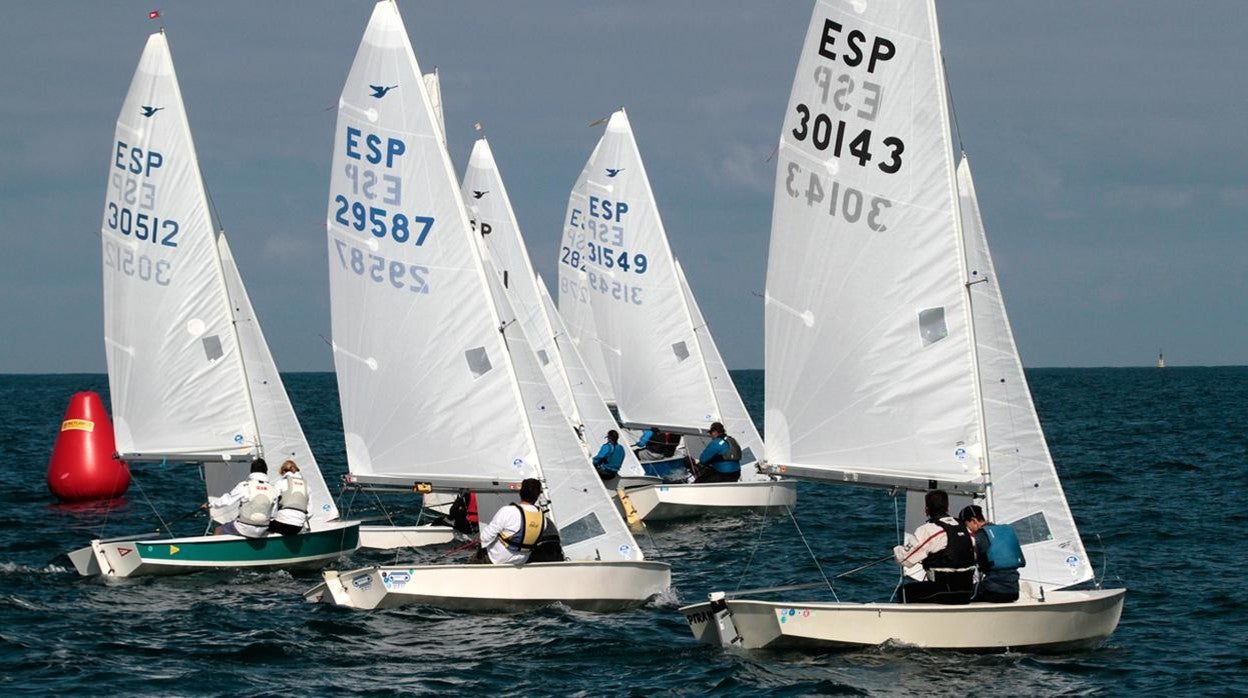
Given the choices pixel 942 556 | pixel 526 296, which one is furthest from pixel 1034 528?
pixel 526 296

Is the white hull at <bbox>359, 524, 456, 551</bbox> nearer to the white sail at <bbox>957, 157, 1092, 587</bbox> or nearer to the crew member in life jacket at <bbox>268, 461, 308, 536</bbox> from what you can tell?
the crew member in life jacket at <bbox>268, 461, 308, 536</bbox>

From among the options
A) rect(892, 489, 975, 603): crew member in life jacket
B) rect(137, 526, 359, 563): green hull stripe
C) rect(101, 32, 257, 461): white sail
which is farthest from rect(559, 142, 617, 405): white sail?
rect(892, 489, 975, 603): crew member in life jacket

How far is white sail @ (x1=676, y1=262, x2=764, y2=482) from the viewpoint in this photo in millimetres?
25984

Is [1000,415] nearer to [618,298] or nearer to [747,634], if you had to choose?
[747,634]

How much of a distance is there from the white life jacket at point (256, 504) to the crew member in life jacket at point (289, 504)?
193 millimetres

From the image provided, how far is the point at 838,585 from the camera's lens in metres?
18.2

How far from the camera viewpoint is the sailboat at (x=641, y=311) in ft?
90.2

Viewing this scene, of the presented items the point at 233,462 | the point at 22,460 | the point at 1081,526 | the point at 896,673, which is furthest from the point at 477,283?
the point at 22,460

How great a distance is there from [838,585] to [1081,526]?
23.6ft

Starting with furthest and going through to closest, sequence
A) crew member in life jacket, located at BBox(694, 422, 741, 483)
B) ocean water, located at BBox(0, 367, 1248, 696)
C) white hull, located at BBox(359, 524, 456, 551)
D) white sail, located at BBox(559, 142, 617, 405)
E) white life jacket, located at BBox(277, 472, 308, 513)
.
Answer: white sail, located at BBox(559, 142, 617, 405)
crew member in life jacket, located at BBox(694, 422, 741, 483)
white hull, located at BBox(359, 524, 456, 551)
white life jacket, located at BBox(277, 472, 308, 513)
ocean water, located at BBox(0, 367, 1248, 696)

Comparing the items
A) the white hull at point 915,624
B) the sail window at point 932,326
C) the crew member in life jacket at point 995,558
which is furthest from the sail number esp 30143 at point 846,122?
the white hull at point 915,624

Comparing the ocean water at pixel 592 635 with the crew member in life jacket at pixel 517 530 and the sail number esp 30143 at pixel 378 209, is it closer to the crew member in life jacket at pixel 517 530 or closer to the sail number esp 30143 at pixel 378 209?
the crew member in life jacket at pixel 517 530

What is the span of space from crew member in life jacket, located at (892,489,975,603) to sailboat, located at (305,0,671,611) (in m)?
3.83

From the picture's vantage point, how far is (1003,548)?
12.9 metres
